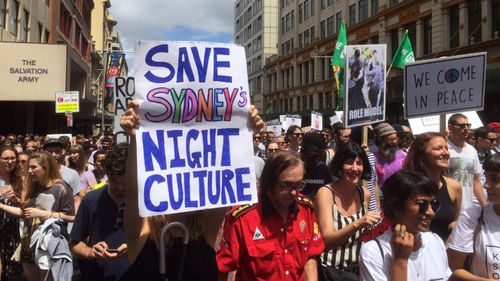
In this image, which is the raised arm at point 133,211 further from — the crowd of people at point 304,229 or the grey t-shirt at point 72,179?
the grey t-shirt at point 72,179

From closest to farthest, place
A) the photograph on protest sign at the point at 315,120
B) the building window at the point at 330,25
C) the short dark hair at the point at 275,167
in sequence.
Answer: the short dark hair at the point at 275,167
the photograph on protest sign at the point at 315,120
the building window at the point at 330,25

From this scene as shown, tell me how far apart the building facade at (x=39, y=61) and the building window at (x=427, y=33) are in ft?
68.0

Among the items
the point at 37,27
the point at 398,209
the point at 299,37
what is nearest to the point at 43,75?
the point at 37,27

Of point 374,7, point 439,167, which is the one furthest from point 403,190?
point 374,7

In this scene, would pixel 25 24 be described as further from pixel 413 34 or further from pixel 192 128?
pixel 192 128

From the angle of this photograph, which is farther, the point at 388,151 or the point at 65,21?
the point at 65,21

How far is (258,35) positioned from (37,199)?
7798cm

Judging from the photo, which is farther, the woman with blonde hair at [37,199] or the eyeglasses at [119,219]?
the woman with blonde hair at [37,199]

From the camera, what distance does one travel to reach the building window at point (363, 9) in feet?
139

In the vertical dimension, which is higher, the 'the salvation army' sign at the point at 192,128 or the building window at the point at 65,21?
the building window at the point at 65,21

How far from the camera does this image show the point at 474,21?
2773cm

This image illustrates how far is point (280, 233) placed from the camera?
2.97 m

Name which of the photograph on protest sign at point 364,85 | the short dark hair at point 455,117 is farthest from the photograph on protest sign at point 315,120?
the short dark hair at point 455,117

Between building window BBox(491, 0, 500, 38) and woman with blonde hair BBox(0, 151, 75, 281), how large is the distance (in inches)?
1008
